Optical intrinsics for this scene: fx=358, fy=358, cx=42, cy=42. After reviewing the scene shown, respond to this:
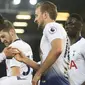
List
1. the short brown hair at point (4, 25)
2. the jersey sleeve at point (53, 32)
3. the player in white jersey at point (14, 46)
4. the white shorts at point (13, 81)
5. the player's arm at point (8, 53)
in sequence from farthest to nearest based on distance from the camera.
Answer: the short brown hair at point (4, 25) < the player in white jersey at point (14, 46) < the player's arm at point (8, 53) < the jersey sleeve at point (53, 32) < the white shorts at point (13, 81)

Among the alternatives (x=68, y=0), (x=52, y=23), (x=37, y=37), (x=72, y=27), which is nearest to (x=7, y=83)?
(x=52, y=23)

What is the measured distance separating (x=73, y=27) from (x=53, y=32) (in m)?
1.20

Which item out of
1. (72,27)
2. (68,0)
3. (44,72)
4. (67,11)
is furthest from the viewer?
(67,11)

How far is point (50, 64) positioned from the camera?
340 centimetres

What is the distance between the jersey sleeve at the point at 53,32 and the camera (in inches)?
138

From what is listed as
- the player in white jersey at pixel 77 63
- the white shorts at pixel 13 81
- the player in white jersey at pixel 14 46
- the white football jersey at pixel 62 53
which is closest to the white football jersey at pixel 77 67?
the player in white jersey at pixel 77 63

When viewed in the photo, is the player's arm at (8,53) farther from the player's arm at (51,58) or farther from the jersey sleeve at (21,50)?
the player's arm at (51,58)

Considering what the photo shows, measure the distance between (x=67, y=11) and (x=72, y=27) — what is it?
7673mm

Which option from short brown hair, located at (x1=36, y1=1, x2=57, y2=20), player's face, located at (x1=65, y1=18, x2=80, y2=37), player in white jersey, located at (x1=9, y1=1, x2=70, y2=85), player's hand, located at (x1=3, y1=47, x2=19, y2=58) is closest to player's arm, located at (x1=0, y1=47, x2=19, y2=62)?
player's hand, located at (x1=3, y1=47, x2=19, y2=58)

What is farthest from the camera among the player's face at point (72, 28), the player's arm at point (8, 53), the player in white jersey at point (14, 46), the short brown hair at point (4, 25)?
the player's face at point (72, 28)

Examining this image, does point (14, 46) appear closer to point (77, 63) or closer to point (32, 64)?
point (32, 64)

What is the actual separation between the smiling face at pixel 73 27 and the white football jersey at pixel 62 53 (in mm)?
1078

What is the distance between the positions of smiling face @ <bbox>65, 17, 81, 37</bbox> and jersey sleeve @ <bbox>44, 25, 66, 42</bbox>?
108 centimetres

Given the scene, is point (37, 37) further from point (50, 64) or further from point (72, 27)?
point (50, 64)
